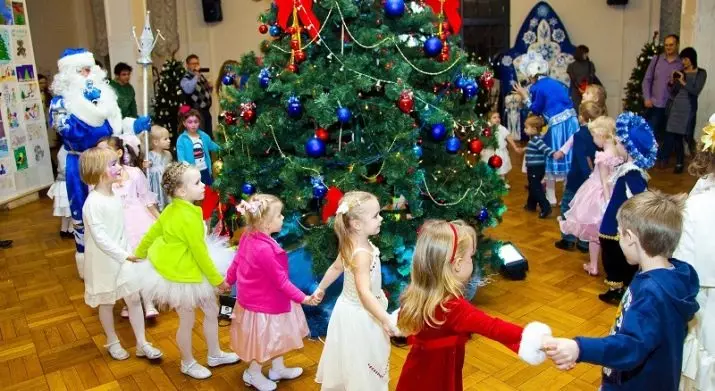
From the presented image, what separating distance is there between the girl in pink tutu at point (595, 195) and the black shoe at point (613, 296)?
1.43ft

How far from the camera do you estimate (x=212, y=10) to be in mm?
10062

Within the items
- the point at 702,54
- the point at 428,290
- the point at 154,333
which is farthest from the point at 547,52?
the point at 428,290

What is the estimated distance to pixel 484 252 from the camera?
385 cm

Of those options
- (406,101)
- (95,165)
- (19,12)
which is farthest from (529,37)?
(95,165)

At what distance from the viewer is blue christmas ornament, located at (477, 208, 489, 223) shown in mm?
3639

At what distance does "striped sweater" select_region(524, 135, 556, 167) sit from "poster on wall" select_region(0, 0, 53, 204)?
513 cm

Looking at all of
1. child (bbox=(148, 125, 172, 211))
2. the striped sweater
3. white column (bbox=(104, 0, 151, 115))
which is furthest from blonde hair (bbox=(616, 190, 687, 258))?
white column (bbox=(104, 0, 151, 115))

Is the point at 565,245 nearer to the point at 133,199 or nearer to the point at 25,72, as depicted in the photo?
the point at 133,199

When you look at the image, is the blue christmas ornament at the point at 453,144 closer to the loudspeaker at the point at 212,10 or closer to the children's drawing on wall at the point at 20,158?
the children's drawing on wall at the point at 20,158

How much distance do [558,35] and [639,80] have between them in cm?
181

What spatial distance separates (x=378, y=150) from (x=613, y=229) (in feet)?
5.13

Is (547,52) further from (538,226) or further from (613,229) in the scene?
(613,229)

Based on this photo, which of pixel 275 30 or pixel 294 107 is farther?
pixel 275 30

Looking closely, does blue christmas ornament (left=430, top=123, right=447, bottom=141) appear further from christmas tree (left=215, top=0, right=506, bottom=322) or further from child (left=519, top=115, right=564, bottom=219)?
child (left=519, top=115, right=564, bottom=219)
